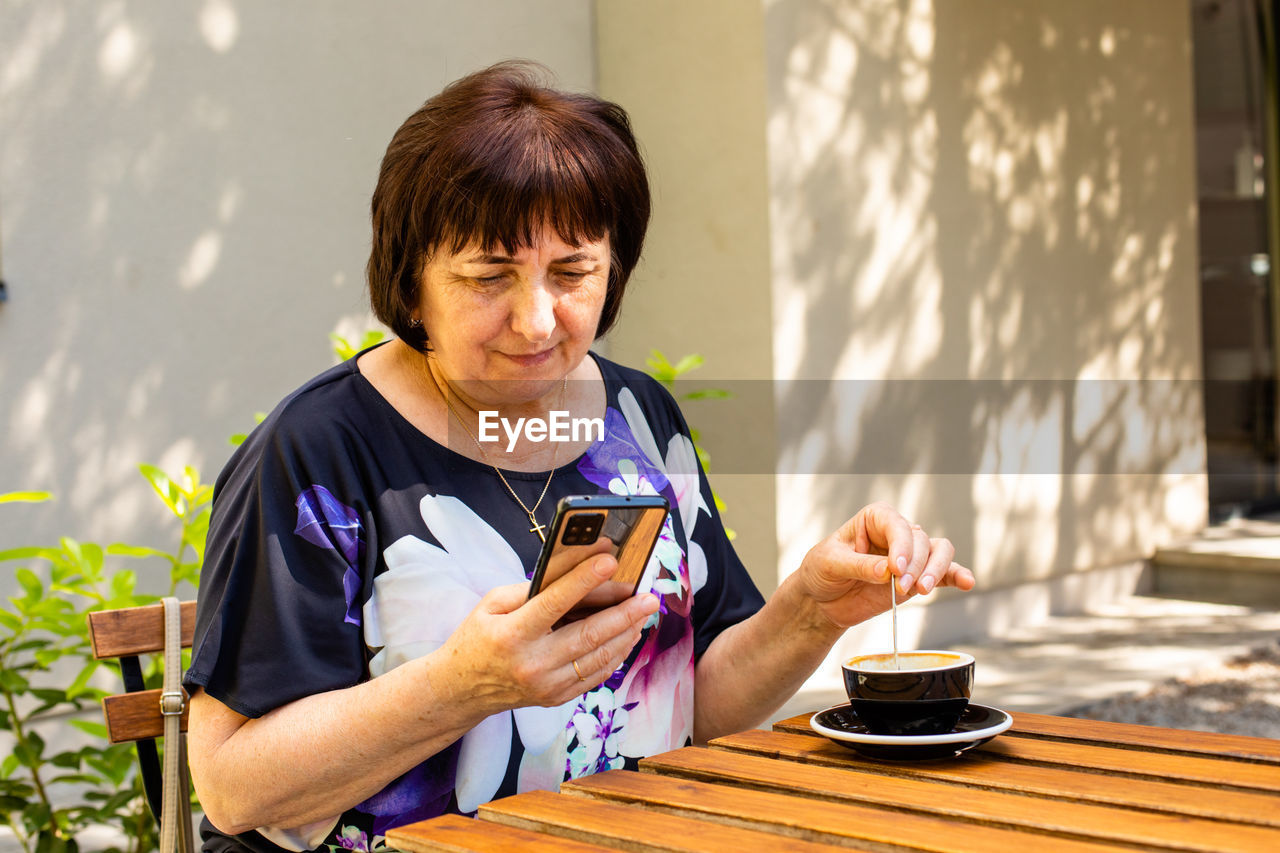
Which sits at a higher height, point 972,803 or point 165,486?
point 165,486

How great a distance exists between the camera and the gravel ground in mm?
4176

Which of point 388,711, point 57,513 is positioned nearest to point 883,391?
point 57,513

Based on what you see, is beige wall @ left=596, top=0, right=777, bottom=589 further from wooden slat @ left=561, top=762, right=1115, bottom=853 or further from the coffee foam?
wooden slat @ left=561, top=762, right=1115, bottom=853

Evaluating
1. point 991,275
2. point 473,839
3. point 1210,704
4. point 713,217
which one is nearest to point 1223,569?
point 991,275

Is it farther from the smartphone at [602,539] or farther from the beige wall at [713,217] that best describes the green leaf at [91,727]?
the beige wall at [713,217]

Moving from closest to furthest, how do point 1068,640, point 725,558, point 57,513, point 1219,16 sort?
point 725,558 → point 57,513 → point 1068,640 → point 1219,16

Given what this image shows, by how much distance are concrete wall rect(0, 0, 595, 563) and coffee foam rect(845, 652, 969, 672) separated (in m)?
2.91

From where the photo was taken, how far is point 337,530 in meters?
1.47

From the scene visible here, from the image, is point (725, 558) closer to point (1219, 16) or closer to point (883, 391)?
point (883, 391)

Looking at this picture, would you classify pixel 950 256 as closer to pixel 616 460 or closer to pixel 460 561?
pixel 616 460

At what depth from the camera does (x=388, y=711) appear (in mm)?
1323

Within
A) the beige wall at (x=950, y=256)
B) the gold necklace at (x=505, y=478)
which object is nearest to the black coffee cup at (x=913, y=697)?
the gold necklace at (x=505, y=478)

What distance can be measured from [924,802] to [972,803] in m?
0.04

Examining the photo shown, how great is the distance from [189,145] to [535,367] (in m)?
2.81
